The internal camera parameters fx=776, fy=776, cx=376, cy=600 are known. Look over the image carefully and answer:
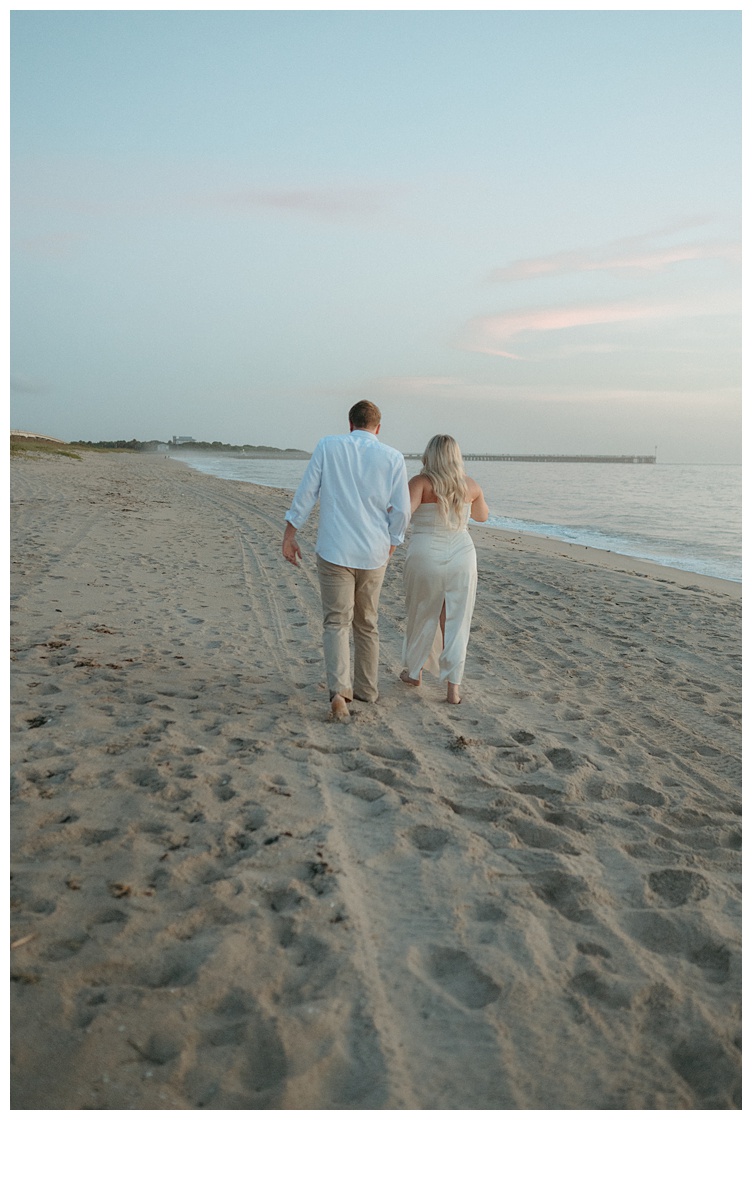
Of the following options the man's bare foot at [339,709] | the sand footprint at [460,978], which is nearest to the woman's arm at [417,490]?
the man's bare foot at [339,709]

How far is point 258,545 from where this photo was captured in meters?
13.0

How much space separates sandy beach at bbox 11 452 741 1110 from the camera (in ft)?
7.47

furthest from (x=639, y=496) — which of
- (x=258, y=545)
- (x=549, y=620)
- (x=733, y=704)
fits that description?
(x=733, y=704)

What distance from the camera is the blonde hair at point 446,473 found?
5387mm

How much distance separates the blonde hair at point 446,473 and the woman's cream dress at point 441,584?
0.30ft

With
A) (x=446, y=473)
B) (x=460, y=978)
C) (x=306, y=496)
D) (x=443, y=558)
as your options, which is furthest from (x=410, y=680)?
(x=460, y=978)

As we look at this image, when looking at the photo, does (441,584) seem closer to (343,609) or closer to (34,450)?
(343,609)

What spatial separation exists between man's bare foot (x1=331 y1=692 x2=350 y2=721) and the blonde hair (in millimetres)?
1492

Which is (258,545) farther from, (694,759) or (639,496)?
(639,496)

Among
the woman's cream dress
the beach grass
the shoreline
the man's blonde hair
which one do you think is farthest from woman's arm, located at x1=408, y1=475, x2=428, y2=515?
the beach grass

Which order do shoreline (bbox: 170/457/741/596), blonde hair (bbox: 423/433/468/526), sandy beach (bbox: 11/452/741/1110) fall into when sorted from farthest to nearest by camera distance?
shoreline (bbox: 170/457/741/596) → blonde hair (bbox: 423/433/468/526) → sandy beach (bbox: 11/452/741/1110)

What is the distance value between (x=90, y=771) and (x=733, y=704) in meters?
4.67

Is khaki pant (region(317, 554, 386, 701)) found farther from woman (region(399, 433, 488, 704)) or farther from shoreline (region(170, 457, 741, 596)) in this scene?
shoreline (region(170, 457, 741, 596))

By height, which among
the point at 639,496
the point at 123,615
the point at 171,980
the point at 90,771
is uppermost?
the point at 639,496
